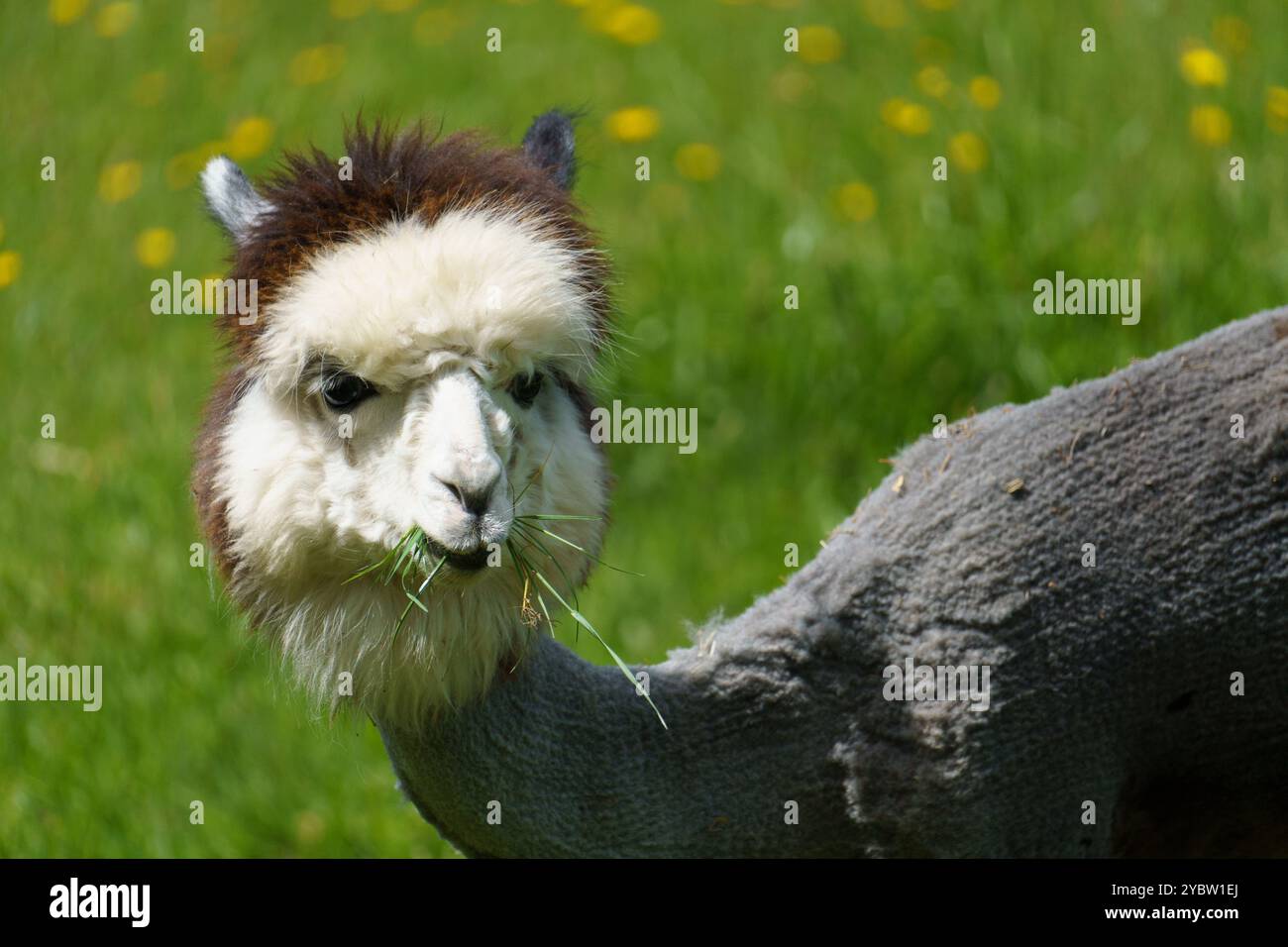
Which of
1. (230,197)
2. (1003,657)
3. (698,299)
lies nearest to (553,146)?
(230,197)

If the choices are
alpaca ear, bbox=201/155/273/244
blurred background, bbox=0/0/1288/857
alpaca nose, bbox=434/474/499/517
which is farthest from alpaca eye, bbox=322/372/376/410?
blurred background, bbox=0/0/1288/857

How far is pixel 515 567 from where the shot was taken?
197 centimetres

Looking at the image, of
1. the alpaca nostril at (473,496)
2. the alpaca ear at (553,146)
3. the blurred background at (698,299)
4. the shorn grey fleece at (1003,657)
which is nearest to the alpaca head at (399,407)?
the alpaca nostril at (473,496)

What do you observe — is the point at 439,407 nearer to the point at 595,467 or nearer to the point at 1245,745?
the point at 595,467

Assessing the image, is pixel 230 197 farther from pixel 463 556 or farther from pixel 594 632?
pixel 594 632

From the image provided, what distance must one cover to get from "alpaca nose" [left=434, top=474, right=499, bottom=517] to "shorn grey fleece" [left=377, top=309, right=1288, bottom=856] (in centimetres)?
49

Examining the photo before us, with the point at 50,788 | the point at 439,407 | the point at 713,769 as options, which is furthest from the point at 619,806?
the point at 50,788

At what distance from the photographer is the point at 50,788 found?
3867mm

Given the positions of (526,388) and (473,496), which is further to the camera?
(526,388)

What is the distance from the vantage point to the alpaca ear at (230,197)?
Answer: 207cm

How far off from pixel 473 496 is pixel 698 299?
3.42 m

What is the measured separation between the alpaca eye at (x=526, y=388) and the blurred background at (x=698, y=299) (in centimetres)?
175
